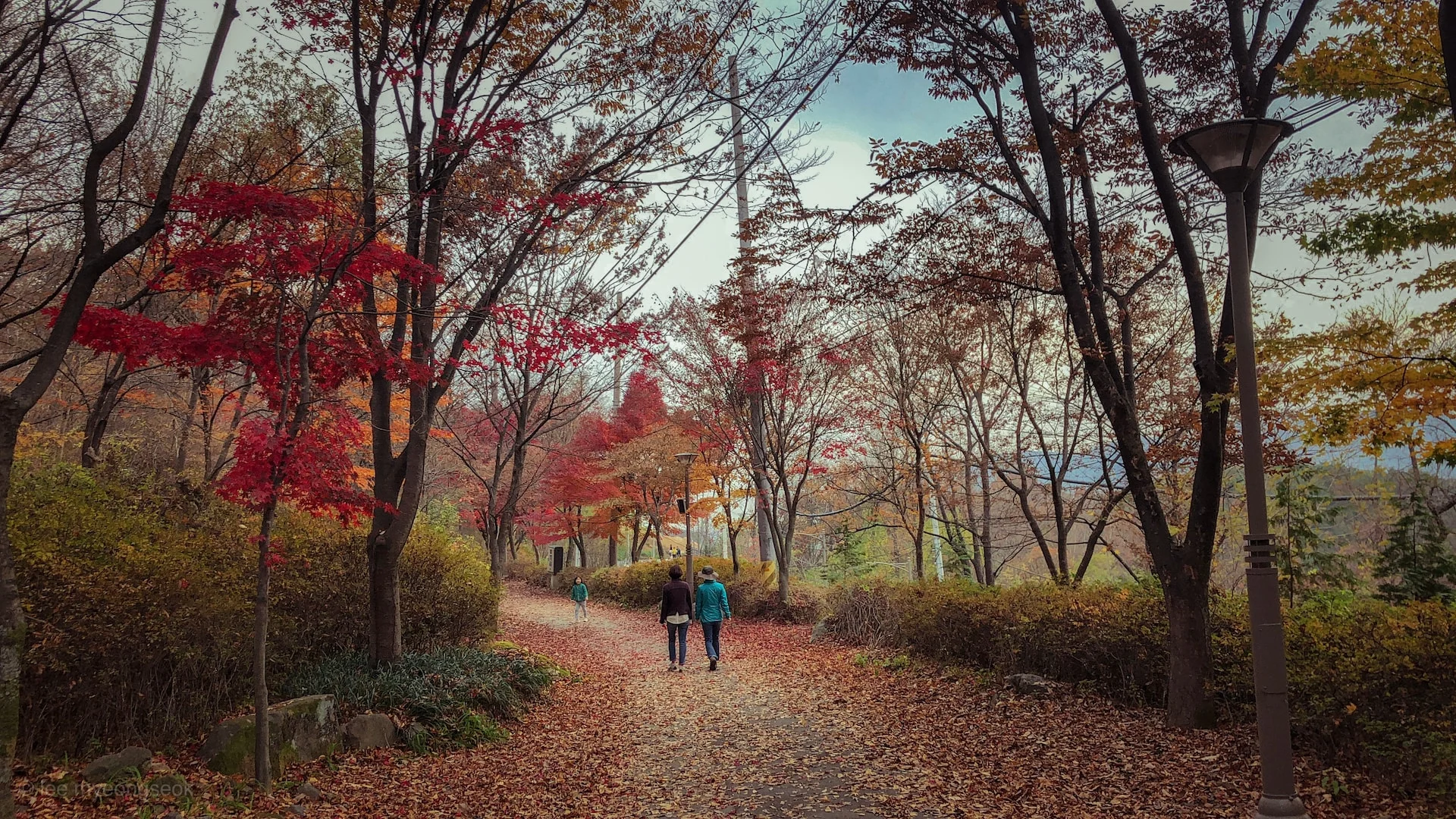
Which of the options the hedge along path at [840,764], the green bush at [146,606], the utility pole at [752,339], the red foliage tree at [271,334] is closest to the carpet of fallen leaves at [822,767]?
the hedge along path at [840,764]

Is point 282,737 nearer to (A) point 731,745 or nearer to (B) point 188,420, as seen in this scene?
(A) point 731,745

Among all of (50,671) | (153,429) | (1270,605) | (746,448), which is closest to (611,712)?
(50,671)

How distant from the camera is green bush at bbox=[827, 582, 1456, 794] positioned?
4641 millimetres

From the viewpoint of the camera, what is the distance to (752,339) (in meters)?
11.4

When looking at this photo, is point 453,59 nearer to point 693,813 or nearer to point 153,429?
point 693,813

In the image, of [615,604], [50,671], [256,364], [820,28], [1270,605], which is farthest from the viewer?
[615,604]

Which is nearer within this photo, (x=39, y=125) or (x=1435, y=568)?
(x=39, y=125)

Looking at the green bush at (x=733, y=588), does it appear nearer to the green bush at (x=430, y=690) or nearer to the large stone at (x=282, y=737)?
the green bush at (x=430, y=690)

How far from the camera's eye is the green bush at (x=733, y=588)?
55.2 feet

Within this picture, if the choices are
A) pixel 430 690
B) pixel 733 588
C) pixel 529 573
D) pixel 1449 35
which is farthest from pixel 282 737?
pixel 529 573

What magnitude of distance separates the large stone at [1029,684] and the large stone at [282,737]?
265 inches

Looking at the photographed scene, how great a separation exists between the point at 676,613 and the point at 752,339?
4.47 metres

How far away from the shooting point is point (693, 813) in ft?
17.5

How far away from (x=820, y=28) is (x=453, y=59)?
155 inches
